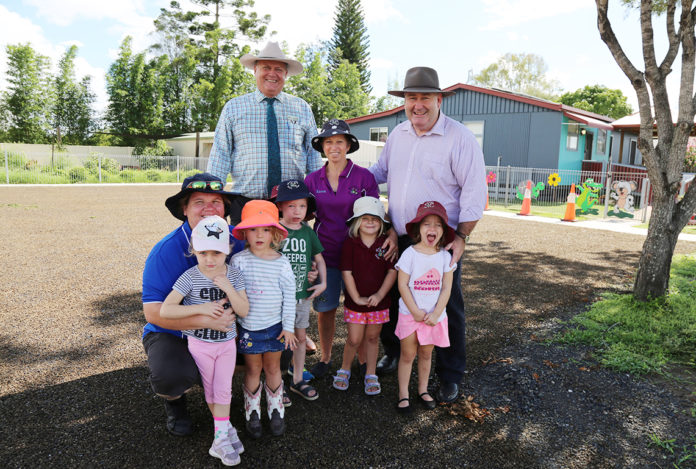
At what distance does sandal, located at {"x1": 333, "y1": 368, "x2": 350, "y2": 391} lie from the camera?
3.43 meters

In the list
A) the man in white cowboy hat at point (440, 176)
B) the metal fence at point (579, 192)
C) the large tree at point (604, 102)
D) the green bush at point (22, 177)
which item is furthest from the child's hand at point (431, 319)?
the large tree at point (604, 102)

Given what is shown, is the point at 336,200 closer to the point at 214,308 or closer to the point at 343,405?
the point at 214,308

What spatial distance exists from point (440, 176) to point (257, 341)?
168 centimetres

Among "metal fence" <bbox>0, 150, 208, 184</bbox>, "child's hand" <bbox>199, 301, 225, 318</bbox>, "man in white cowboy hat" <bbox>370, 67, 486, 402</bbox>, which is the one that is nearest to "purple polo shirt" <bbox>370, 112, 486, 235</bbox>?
"man in white cowboy hat" <bbox>370, 67, 486, 402</bbox>

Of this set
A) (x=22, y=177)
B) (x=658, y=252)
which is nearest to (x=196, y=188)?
(x=658, y=252)

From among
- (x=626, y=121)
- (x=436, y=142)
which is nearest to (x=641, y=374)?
(x=436, y=142)

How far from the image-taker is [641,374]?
369 cm

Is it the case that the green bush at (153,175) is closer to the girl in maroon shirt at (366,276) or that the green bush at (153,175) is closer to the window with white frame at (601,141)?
the window with white frame at (601,141)

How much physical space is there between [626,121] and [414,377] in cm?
2385

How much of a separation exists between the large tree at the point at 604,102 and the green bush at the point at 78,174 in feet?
141

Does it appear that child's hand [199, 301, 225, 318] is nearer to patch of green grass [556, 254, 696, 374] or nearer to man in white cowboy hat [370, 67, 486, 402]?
man in white cowboy hat [370, 67, 486, 402]

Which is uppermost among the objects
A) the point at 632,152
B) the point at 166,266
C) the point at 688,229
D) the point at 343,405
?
the point at 632,152

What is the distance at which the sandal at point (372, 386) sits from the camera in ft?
11.0

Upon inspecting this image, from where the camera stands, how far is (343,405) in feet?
10.6
